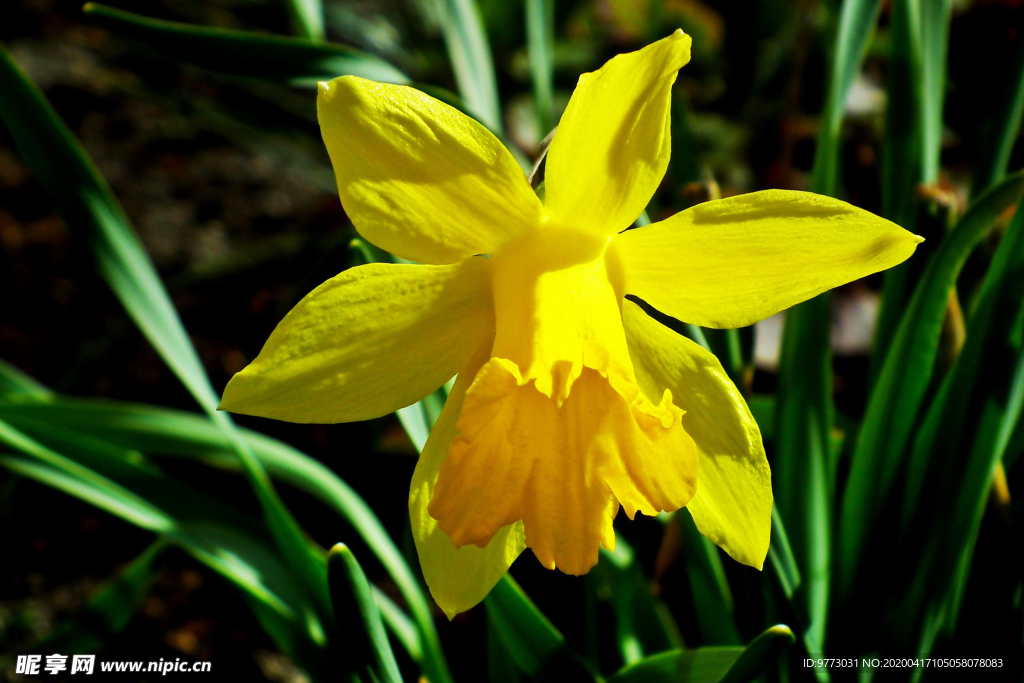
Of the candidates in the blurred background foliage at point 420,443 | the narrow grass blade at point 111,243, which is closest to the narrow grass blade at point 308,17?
the blurred background foliage at point 420,443

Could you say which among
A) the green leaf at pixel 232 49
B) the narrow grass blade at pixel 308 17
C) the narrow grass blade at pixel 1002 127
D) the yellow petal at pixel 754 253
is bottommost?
the yellow petal at pixel 754 253

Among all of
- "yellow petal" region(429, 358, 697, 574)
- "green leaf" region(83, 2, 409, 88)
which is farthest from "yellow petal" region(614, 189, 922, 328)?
"green leaf" region(83, 2, 409, 88)

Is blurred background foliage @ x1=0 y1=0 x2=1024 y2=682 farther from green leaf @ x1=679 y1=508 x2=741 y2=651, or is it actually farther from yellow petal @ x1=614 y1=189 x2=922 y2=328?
yellow petal @ x1=614 y1=189 x2=922 y2=328

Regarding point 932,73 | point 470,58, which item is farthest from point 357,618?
point 932,73

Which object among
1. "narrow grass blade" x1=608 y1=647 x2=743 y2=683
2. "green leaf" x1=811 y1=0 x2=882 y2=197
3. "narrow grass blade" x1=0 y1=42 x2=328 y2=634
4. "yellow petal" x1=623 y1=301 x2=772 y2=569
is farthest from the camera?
"green leaf" x1=811 y1=0 x2=882 y2=197

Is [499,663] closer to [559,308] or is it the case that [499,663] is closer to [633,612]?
[633,612]

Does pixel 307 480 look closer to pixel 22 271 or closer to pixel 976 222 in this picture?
pixel 976 222

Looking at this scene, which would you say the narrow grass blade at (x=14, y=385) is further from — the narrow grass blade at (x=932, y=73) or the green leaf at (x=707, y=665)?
the narrow grass blade at (x=932, y=73)
